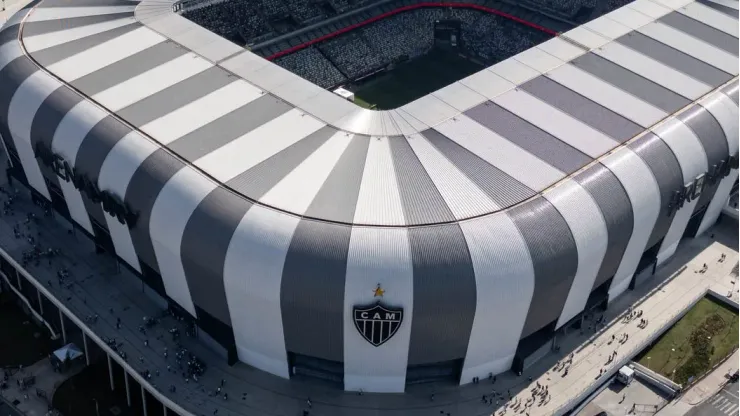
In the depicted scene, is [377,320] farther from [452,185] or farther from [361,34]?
[361,34]

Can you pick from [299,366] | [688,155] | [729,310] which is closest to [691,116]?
[688,155]

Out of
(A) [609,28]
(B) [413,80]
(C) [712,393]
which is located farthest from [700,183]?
(B) [413,80]

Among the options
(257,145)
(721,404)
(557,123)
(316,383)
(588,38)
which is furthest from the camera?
(588,38)

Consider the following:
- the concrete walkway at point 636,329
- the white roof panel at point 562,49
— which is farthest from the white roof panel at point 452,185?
the white roof panel at point 562,49

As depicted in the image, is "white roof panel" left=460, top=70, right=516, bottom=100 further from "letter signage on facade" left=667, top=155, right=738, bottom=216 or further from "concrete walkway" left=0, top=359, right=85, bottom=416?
"concrete walkway" left=0, top=359, right=85, bottom=416

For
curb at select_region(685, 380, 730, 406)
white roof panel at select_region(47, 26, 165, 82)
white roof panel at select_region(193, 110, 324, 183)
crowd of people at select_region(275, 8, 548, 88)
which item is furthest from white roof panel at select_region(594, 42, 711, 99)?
white roof panel at select_region(47, 26, 165, 82)

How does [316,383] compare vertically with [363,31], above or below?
below
